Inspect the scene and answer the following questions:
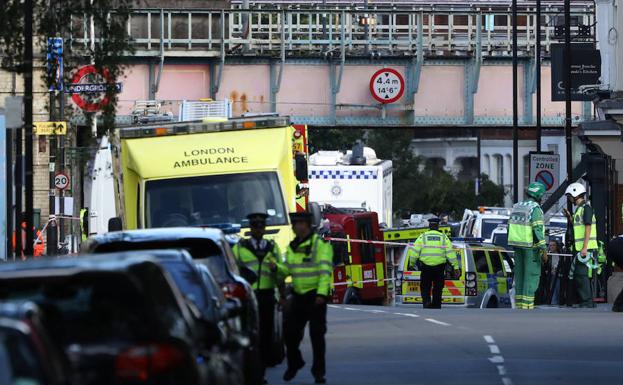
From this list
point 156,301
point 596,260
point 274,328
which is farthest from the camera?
point 596,260

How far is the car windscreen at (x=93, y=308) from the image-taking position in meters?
9.57

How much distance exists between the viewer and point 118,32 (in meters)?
21.2

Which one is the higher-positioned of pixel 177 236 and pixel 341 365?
pixel 177 236

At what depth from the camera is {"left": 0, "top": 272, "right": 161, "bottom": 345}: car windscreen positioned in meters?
9.57

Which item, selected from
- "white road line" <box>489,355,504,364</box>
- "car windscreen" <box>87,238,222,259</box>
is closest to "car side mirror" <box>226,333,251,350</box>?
"car windscreen" <box>87,238,222,259</box>

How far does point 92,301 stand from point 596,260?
18.6m

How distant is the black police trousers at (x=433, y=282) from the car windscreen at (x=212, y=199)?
5619mm

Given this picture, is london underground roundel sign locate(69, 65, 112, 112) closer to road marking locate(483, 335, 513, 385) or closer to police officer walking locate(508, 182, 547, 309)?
road marking locate(483, 335, 513, 385)

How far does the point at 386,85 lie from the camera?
4422 centimetres

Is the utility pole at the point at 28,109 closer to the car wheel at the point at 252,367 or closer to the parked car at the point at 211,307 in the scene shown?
the car wheel at the point at 252,367

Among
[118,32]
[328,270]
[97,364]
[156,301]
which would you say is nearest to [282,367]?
[328,270]

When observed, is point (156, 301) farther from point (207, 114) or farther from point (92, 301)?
point (207, 114)

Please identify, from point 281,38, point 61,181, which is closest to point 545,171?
point 281,38

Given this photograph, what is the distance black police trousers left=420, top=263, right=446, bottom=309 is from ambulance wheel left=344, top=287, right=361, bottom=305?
5.11m
